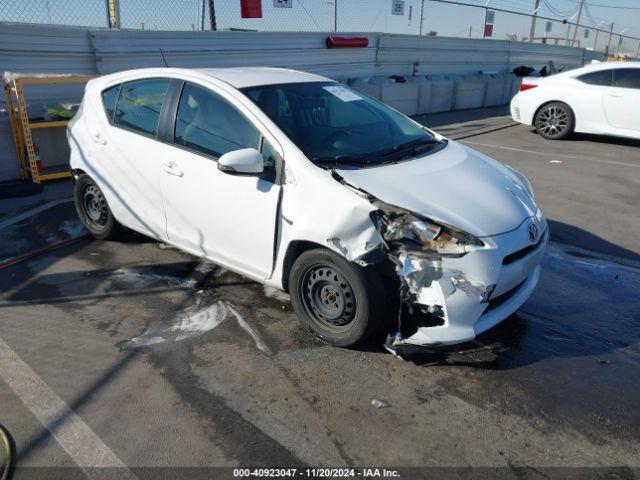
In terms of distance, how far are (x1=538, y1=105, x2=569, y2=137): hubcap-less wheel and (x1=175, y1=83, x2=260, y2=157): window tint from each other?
8713 millimetres

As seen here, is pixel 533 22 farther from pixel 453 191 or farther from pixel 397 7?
pixel 453 191

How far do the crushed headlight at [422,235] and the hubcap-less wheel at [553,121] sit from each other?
8793 mm

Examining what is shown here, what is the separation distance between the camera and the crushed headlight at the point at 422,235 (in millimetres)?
2891

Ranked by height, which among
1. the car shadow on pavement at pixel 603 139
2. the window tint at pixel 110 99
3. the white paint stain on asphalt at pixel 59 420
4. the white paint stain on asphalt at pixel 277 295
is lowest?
the car shadow on pavement at pixel 603 139

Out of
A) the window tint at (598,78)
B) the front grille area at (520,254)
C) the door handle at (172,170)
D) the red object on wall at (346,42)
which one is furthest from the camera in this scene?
the red object on wall at (346,42)

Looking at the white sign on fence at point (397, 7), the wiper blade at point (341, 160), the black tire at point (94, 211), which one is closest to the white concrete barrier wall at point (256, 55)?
the white sign on fence at point (397, 7)

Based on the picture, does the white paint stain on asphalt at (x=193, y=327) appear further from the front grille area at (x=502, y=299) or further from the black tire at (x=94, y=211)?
the black tire at (x=94, y=211)

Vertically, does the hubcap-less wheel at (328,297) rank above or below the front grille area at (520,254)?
below

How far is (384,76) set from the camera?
14.1m

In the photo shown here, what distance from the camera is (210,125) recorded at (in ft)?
12.5

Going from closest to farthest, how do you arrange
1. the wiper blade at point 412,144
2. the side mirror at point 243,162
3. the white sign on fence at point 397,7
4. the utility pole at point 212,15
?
the side mirror at point 243,162 → the wiper blade at point 412,144 → the utility pole at point 212,15 → the white sign on fence at point 397,7

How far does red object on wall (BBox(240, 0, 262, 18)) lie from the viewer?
10836 millimetres

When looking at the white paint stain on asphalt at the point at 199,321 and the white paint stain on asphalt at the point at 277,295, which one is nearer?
the white paint stain on asphalt at the point at 199,321

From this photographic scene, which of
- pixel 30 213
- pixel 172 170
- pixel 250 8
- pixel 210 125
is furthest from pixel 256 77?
pixel 250 8
